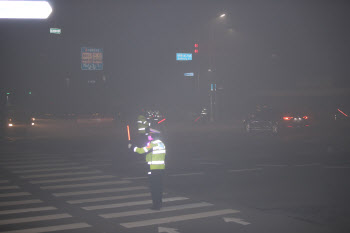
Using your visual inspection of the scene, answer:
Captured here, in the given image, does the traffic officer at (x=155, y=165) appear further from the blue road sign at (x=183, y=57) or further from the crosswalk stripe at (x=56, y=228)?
the blue road sign at (x=183, y=57)

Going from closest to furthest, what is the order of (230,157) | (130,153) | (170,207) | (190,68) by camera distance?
1. (170,207)
2. (230,157)
3. (130,153)
4. (190,68)

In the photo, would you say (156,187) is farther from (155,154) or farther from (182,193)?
(182,193)

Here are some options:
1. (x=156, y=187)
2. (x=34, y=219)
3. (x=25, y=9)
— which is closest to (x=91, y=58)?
(x=156, y=187)

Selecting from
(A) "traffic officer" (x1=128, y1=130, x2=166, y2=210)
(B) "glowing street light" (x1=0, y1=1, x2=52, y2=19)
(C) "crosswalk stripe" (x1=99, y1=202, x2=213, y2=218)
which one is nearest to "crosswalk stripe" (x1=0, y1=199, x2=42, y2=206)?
(C) "crosswalk stripe" (x1=99, y1=202, x2=213, y2=218)

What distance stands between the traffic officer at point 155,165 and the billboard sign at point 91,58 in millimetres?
36762

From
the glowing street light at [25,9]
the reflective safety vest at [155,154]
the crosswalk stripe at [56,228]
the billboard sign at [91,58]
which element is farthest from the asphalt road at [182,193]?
the billboard sign at [91,58]

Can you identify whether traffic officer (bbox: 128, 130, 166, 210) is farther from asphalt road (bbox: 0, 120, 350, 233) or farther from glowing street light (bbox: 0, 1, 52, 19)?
glowing street light (bbox: 0, 1, 52, 19)

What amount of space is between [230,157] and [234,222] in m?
10.0

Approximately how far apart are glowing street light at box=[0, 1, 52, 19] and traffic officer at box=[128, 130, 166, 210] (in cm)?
350

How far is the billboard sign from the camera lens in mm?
44125

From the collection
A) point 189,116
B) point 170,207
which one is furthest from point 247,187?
point 189,116

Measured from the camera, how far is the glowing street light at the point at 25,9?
6.29 metres

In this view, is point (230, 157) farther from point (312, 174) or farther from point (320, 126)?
point (320, 126)

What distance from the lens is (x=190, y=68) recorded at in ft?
357
